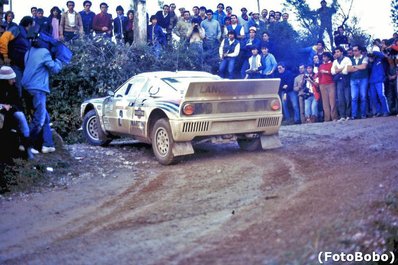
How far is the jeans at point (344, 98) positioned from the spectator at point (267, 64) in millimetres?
1821

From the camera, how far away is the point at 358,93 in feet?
45.9

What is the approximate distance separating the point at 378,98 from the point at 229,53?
437 cm

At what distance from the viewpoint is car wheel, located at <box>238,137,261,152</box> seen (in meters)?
10.3

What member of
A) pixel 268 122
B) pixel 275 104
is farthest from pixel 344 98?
pixel 268 122

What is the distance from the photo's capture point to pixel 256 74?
15.0 meters

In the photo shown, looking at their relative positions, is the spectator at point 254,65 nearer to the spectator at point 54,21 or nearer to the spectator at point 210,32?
the spectator at point 210,32

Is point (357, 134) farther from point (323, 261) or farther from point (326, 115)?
point (323, 261)

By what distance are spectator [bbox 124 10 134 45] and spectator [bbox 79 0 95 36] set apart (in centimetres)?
115

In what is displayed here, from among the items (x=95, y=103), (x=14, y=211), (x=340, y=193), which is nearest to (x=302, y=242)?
(x=340, y=193)

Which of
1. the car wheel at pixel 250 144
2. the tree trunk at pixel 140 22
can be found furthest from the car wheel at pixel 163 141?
the tree trunk at pixel 140 22

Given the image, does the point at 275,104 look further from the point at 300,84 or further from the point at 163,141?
the point at 300,84

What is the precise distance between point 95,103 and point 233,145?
3154mm

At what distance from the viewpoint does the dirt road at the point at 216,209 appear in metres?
4.76

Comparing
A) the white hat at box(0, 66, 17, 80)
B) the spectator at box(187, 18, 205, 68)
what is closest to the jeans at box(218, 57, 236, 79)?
the spectator at box(187, 18, 205, 68)
